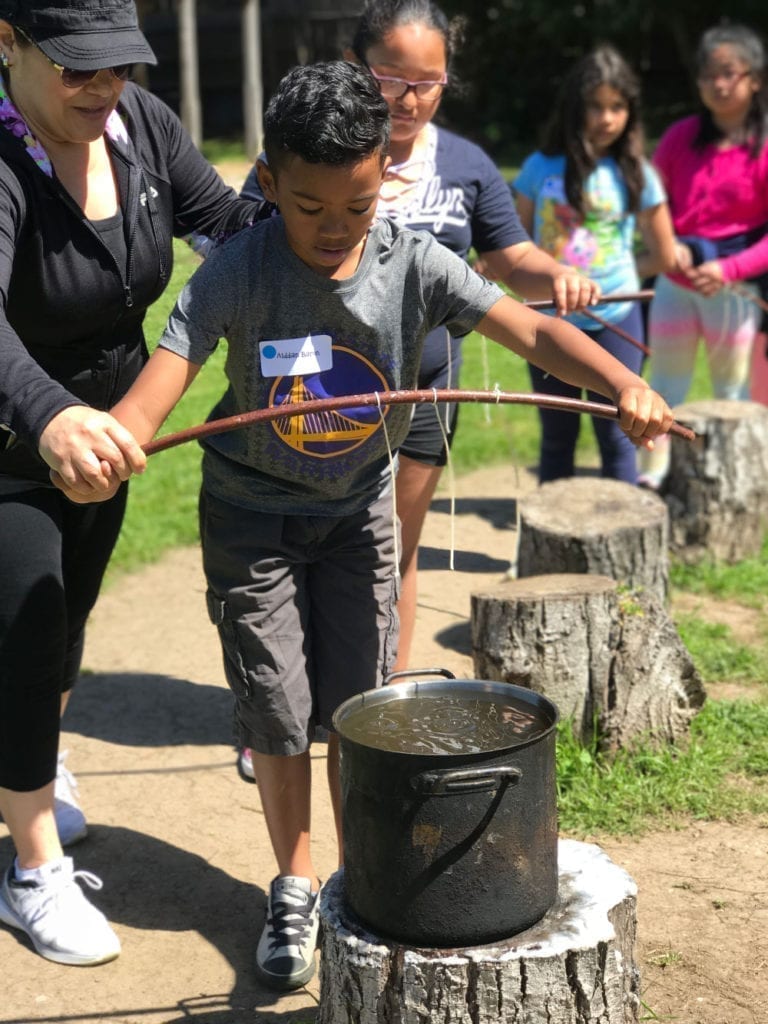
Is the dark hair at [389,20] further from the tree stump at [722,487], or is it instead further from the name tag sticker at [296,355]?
the tree stump at [722,487]

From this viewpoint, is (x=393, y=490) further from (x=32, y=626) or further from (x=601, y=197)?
(x=601, y=197)

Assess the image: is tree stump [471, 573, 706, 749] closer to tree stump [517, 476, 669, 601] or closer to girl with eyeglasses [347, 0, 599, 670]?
girl with eyeglasses [347, 0, 599, 670]

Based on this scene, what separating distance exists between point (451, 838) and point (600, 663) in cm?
169

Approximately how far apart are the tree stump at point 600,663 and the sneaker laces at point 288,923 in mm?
1149

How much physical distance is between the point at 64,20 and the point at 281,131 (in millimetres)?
474

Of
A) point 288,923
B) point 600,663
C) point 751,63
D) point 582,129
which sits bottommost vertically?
point 288,923

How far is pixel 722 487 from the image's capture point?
19.2 ft

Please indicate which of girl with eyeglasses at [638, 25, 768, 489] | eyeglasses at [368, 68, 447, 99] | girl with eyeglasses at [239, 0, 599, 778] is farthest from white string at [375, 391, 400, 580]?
girl with eyeglasses at [638, 25, 768, 489]

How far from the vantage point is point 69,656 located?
3.51 meters

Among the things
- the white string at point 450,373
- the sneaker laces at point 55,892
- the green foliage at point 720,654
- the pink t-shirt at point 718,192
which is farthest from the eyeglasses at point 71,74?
the pink t-shirt at point 718,192

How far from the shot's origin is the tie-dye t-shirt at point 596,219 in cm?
547

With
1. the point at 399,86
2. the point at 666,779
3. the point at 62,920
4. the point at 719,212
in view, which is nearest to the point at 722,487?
the point at 719,212

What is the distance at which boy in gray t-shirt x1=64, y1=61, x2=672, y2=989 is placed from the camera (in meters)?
2.56

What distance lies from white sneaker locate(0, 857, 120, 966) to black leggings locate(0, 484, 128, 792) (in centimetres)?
25
